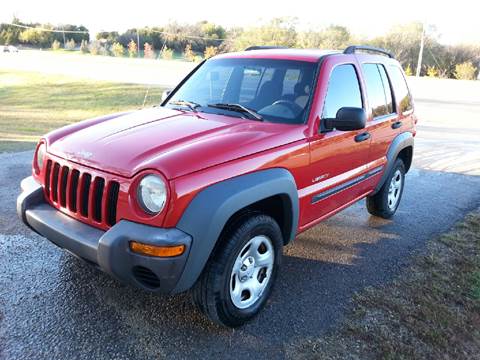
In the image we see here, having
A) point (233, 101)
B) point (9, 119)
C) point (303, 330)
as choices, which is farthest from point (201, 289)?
point (9, 119)

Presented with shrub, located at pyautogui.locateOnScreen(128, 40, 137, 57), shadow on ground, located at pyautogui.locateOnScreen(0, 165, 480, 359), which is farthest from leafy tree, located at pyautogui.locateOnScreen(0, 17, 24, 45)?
shadow on ground, located at pyautogui.locateOnScreen(0, 165, 480, 359)

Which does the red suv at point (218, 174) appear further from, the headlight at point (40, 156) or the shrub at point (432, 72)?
the shrub at point (432, 72)

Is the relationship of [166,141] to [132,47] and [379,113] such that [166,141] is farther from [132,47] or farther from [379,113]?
[132,47]

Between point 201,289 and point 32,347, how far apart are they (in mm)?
1125

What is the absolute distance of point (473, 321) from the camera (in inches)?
132

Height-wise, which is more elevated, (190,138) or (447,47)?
(447,47)

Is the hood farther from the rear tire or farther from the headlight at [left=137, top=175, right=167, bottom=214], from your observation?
the rear tire

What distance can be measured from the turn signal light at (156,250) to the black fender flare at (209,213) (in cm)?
9

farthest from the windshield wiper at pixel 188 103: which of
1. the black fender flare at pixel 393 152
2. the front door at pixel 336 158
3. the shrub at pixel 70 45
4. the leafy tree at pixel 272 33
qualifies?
the shrub at pixel 70 45

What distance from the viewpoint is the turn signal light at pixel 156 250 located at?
8.27ft

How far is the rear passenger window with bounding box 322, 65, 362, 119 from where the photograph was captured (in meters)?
3.77

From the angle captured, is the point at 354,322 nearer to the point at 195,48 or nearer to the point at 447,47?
the point at 195,48

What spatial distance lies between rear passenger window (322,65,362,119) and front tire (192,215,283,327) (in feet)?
3.94

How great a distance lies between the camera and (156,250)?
2.53 meters
